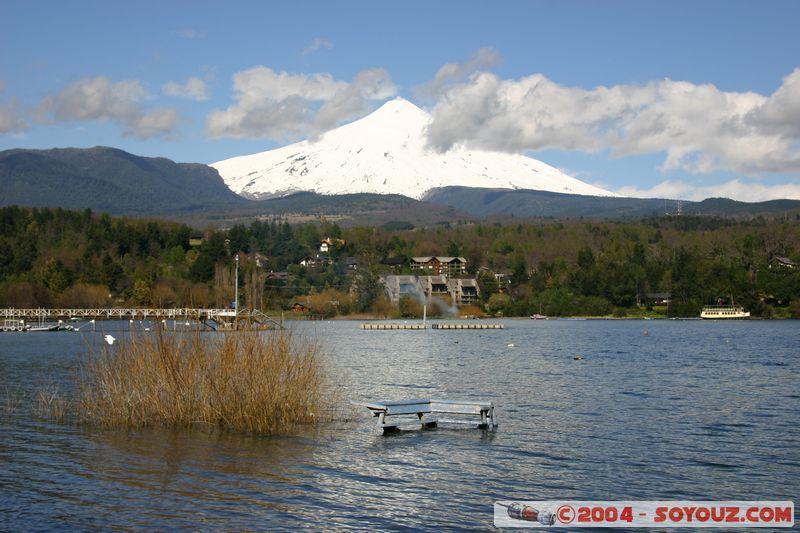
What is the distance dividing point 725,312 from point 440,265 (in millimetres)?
65093

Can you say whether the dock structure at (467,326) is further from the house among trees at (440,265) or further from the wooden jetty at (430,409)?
the wooden jetty at (430,409)

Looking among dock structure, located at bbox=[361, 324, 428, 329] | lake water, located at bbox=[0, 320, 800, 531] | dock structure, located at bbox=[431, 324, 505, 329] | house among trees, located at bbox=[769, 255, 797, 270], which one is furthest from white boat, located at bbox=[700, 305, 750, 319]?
lake water, located at bbox=[0, 320, 800, 531]

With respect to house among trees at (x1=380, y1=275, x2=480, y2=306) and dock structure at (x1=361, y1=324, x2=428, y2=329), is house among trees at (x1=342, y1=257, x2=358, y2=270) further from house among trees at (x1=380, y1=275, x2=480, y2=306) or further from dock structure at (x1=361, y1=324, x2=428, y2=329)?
dock structure at (x1=361, y1=324, x2=428, y2=329)

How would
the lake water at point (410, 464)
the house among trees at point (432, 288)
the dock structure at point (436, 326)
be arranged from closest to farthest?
1. the lake water at point (410, 464)
2. the dock structure at point (436, 326)
3. the house among trees at point (432, 288)

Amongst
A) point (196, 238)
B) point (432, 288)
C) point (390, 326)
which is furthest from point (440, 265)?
point (390, 326)

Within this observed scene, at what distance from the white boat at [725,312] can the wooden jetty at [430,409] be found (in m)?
117

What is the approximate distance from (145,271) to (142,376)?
115752 mm

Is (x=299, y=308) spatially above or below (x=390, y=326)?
above

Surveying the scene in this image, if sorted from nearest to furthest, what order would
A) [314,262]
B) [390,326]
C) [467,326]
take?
[390,326]
[467,326]
[314,262]

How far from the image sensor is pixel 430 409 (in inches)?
1019

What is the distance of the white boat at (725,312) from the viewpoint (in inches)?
5266

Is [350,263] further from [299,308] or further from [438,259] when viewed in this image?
[299,308]

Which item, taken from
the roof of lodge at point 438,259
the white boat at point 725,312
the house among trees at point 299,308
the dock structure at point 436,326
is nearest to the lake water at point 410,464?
the dock structure at point 436,326

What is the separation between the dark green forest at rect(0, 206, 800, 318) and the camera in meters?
129
